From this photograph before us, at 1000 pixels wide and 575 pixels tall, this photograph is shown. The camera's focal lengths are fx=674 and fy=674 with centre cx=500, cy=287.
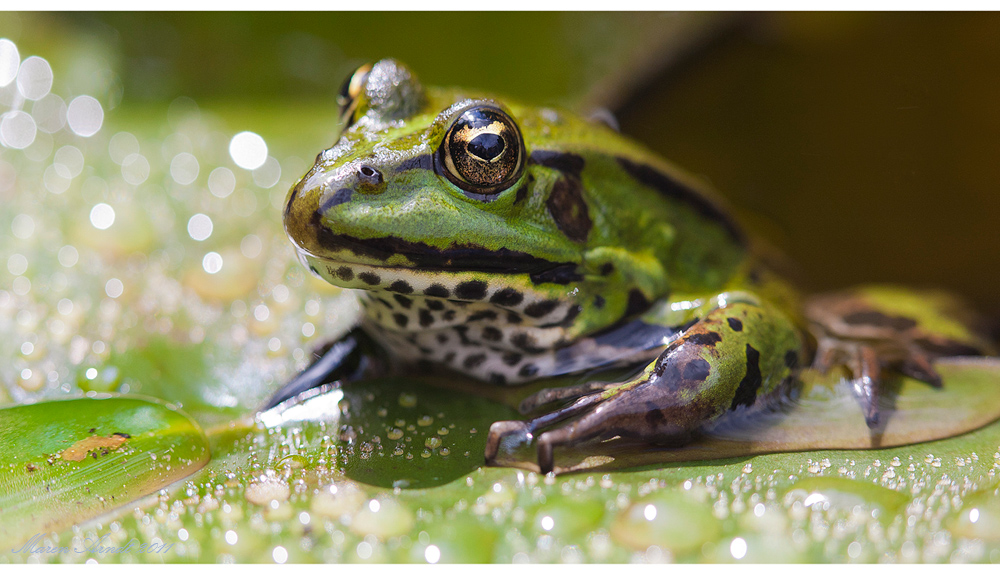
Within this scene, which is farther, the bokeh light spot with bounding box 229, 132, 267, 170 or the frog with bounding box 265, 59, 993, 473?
the bokeh light spot with bounding box 229, 132, 267, 170

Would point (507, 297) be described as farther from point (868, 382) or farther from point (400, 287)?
point (868, 382)

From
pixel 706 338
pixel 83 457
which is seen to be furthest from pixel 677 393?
pixel 83 457

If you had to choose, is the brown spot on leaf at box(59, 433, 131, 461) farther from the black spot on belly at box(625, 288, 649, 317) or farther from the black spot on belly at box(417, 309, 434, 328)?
the black spot on belly at box(625, 288, 649, 317)

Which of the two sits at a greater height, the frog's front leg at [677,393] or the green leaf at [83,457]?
the frog's front leg at [677,393]

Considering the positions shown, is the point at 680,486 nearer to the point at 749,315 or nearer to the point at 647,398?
the point at 647,398

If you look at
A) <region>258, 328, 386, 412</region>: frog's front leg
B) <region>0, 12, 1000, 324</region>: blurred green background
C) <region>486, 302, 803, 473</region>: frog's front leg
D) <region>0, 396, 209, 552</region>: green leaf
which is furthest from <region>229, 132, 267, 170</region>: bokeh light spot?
<region>486, 302, 803, 473</region>: frog's front leg

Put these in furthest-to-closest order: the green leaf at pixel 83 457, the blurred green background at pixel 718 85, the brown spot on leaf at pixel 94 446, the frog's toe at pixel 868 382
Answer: the blurred green background at pixel 718 85
the frog's toe at pixel 868 382
the brown spot on leaf at pixel 94 446
the green leaf at pixel 83 457

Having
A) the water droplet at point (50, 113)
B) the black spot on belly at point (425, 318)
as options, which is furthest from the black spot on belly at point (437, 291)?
the water droplet at point (50, 113)

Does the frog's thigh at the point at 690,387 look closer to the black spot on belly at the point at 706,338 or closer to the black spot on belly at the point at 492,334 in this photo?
the black spot on belly at the point at 706,338
